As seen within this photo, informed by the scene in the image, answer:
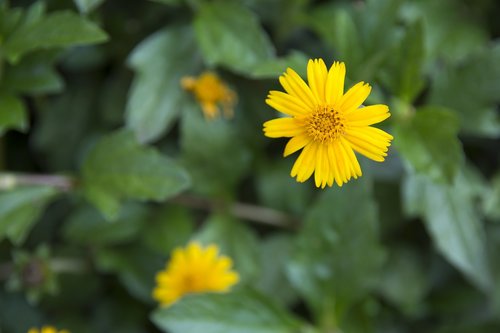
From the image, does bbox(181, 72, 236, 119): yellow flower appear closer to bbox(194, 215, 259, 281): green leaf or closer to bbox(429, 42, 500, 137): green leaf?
bbox(194, 215, 259, 281): green leaf

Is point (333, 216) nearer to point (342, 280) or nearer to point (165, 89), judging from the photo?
point (342, 280)

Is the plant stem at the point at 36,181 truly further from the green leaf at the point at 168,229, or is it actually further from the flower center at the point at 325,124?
the flower center at the point at 325,124

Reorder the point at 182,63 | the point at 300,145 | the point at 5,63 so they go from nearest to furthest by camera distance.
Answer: the point at 300,145 < the point at 5,63 < the point at 182,63

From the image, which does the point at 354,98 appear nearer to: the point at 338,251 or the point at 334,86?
the point at 334,86

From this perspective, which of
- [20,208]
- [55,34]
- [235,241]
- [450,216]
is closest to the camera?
[55,34]

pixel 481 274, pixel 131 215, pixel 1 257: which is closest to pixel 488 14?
pixel 481 274

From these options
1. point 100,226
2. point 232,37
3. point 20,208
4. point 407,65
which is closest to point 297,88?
point 407,65
